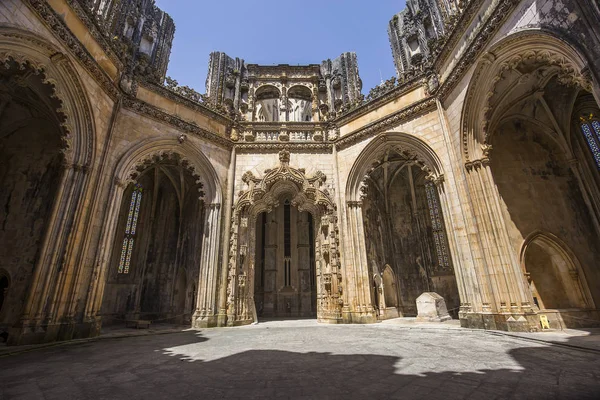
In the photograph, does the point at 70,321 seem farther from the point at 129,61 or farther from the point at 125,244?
the point at 129,61

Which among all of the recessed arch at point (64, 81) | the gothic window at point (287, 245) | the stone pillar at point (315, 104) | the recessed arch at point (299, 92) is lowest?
the gothic window at point (287, 245)

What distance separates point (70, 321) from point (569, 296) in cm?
1791

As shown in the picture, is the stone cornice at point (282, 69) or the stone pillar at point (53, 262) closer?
the stone pillar at point (53, 262)

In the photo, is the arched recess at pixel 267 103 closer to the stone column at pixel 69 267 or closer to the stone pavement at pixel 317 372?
the stone column at pixel 69 267

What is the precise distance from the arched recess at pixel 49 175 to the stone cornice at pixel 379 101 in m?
12.1

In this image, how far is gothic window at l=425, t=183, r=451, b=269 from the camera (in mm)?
17359

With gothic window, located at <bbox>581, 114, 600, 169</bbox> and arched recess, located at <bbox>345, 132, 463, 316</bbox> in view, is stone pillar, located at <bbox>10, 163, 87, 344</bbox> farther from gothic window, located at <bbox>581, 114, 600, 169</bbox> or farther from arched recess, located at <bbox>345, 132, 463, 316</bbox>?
gothic window, located at <bbox>581, 114, 600, 169</bbox>

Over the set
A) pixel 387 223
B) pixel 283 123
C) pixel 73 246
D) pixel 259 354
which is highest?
pixel 283 123

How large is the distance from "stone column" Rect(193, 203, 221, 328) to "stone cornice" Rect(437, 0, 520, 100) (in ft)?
39.5

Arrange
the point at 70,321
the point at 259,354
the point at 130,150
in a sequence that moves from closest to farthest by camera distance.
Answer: the point at 259,354 < the point at 70,321 < the point at 130,150

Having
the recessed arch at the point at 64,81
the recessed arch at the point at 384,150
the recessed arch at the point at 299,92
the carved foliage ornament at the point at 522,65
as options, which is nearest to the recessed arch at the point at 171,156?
the recessed arch at the point at 64,81

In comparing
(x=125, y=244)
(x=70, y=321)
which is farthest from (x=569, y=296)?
(x=125, y=244)

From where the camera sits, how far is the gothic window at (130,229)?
54.4 ft

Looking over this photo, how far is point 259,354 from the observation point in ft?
19.7
